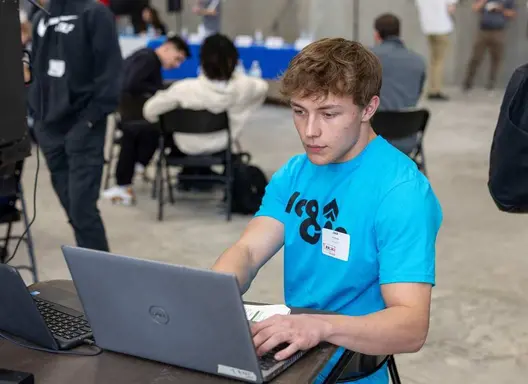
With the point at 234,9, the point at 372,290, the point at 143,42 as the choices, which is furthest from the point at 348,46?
the point at 234,9

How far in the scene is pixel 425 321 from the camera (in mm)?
1485

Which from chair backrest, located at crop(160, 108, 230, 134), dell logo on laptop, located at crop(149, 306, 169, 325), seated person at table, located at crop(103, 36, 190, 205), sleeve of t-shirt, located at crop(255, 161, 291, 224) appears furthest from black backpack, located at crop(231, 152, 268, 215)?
dell logo on laptop, located at crop(149, 306, 169, 325)

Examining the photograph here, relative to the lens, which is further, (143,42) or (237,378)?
(143,42)

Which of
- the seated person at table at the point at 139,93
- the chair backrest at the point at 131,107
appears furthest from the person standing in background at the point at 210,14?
the chair backrest at the point at 131,107

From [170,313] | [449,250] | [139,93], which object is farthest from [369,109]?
[139,93]

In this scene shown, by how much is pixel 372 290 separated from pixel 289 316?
0.31 m

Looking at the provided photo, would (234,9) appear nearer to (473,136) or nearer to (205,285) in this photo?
(473,136)

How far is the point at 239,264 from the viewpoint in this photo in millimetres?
1726

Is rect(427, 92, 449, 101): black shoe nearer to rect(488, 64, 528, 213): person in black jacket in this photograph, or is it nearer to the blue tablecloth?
the blue tablecloth

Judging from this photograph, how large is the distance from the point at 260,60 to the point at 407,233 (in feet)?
23.0

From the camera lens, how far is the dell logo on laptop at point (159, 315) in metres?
1.30

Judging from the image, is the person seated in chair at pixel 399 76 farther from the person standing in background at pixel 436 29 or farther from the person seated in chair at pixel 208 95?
the person standing in background at pixel 436 29

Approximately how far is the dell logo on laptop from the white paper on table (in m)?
0.26

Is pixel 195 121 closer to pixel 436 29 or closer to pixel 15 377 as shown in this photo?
pixel 15 377
